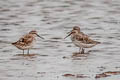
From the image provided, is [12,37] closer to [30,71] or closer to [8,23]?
[8,23]

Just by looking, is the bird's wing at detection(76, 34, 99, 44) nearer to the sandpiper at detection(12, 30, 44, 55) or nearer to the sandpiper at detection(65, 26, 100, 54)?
the sandpiper at detection(65, 26, 100, 54)

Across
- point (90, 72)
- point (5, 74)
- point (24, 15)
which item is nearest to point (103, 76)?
point (90, 72)

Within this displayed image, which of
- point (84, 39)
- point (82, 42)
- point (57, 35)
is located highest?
point (84, 39)

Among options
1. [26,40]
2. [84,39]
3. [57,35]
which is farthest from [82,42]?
[57,35]

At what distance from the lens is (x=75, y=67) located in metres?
18.6

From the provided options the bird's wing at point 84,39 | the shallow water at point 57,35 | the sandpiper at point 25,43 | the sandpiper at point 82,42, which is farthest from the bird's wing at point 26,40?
the bird's wing at point 84,39

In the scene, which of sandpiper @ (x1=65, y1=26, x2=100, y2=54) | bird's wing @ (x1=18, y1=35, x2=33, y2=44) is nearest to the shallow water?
sandpiper @ (x1=65, y1=26, x2=100, y2=54)

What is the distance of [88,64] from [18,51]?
3883 mm

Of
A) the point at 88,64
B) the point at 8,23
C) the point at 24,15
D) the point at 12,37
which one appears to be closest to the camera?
the point at 88,64

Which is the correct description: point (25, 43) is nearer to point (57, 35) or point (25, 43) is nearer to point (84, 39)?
point (84, 39)

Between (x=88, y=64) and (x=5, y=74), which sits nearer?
(x=5, y=74)

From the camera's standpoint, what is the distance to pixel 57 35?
2562cm

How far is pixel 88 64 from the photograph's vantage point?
19.1 m

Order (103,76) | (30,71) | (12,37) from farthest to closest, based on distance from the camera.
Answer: (12,37) → (30,71) → (103,76)
